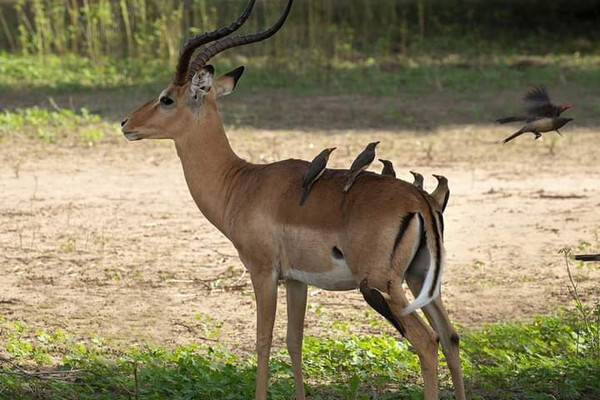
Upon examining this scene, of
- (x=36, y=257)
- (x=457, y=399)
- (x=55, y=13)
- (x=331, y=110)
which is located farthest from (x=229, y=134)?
(x=457, y=399)

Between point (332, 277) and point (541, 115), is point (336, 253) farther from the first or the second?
Result: point (541, 115)

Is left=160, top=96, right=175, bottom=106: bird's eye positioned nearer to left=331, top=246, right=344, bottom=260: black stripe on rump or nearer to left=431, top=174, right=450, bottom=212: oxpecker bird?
left=331, top=246, right=344, bottom=260: black stripe on rump

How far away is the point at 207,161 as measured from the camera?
5.82 meters

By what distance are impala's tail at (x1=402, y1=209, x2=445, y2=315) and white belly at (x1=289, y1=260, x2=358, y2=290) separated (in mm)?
298

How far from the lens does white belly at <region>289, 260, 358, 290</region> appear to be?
511cm

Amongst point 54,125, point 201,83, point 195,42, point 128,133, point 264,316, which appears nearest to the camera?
point 264,316

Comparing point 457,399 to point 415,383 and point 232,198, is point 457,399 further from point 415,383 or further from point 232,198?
point 232,198

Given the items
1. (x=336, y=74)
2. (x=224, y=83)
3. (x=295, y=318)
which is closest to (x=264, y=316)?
(x=295, y=318)

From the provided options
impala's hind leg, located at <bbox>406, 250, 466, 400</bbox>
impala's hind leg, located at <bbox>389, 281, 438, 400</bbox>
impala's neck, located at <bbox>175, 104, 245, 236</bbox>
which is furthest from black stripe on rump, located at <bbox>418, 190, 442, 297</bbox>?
impala's neck, located at <bbox>175, 104, 245, 236</bbox>

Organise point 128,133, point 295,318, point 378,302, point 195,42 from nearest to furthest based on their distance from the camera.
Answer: point 378,302
point 295,318
point 195,42
point 128,133

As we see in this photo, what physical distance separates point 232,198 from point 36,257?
9.85ft

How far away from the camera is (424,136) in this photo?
1239 cm

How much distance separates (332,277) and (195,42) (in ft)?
4.44

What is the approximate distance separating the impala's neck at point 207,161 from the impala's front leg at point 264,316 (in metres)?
0.57
